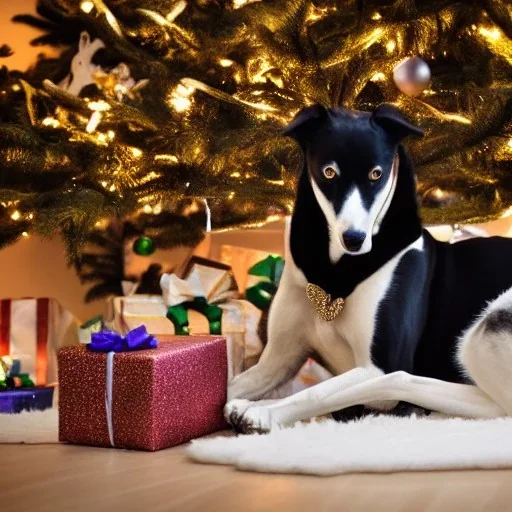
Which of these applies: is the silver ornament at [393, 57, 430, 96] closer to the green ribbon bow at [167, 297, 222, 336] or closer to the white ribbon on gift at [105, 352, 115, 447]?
the green ribbon bow at [167, 297, 222, 336]

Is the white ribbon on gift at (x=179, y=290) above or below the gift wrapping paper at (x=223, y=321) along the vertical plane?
above

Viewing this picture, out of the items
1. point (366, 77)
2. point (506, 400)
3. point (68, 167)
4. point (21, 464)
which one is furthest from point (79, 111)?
point (506, 400)

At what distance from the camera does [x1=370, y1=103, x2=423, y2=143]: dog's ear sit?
1.57m

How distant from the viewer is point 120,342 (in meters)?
1.54

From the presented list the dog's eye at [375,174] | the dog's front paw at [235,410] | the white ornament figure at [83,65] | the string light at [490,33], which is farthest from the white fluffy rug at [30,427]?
the white ornament figure at [83,65]

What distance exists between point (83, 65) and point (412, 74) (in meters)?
1.36

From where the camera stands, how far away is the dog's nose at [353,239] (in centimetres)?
150

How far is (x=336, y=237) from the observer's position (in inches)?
62.1

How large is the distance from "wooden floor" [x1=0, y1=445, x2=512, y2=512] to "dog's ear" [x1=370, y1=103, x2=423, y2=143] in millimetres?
603

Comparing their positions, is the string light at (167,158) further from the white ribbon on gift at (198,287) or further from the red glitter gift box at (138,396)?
the red glitter gift box at (138,396)

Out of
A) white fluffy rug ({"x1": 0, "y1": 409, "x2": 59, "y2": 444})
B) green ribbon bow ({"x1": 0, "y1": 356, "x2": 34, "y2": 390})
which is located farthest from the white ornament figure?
white fluffy rug ({"x1": 0, "y1": 409, "x2": 59, "y2": 444})

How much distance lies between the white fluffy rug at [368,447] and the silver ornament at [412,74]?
0.79 meters

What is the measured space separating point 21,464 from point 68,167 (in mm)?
1151

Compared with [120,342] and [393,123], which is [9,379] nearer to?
[120,342]
